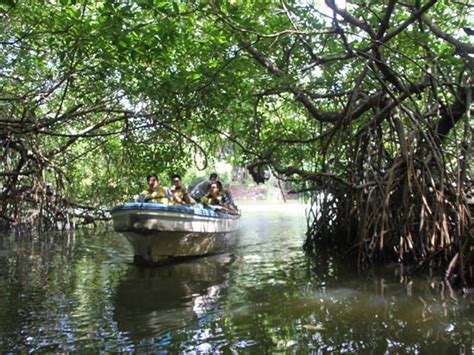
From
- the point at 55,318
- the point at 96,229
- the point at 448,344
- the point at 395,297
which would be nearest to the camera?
the point at 448,344

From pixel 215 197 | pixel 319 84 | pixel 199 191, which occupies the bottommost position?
pixel 215 197

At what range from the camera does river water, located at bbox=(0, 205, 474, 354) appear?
390cm

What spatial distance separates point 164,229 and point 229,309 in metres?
2.99

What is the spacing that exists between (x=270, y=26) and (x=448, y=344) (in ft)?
17.3

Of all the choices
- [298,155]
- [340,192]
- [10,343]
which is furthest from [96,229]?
[10,343]

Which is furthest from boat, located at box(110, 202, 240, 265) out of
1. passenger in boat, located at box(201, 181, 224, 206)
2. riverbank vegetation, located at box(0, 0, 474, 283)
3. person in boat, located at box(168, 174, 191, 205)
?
passenger in boat, located at box(201, 181, 224, 206)

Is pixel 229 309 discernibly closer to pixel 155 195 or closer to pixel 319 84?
pixel 155 195

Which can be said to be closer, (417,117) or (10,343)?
(10,343)

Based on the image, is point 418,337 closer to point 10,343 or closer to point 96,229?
point 10,343

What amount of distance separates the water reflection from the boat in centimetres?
25

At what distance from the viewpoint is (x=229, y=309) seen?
5020 millimetres

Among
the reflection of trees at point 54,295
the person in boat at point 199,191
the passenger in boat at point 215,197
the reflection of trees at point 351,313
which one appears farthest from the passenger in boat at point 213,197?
the reflection of trees at point 351,313

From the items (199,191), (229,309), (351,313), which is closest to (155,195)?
(199,191)

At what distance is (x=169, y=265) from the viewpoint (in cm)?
830
